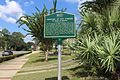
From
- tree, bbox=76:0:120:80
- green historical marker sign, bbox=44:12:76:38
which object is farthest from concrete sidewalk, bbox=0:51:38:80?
green historical marker sign, bbox=44:12:76:38

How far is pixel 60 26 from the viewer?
35.8 ft

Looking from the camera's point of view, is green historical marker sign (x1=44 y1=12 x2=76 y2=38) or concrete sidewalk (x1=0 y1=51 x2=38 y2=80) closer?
green historical marker sign (x1=44 y1=12 x2=76 y2=38)

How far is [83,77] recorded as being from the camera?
13266 mm

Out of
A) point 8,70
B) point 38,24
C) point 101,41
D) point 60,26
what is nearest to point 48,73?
point 101,41

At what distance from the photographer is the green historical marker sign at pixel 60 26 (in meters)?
10.9

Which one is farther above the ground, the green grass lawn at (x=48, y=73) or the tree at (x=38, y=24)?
the tree at (x=38, y=24)

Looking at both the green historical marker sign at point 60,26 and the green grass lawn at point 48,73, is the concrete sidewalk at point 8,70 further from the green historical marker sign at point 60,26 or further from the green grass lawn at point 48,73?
the green historical marker sign at point 60,26

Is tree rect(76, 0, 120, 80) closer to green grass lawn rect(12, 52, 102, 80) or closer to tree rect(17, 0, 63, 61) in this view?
green grass lawn rect(12, 52, 102, 80)

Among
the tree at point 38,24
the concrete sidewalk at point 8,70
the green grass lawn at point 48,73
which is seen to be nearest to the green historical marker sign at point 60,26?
the green grass lawn at point 48,73

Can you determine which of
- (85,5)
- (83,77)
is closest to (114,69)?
(83,77)

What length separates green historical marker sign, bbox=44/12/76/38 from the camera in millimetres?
10883

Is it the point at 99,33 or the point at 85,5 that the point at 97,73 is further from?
the point at 85,5

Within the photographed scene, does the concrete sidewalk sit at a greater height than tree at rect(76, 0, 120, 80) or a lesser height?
lesser

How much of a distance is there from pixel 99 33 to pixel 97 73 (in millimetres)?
1628
